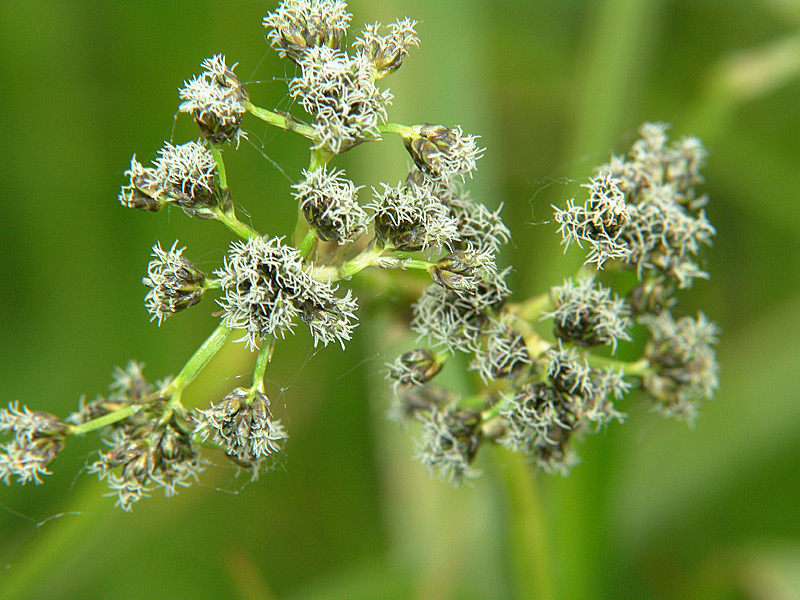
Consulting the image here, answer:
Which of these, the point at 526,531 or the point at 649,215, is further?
the point at 526,531

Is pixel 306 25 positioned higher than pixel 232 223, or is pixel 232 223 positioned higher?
pixel 306 25

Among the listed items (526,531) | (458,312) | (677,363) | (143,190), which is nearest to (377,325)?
(526,531)

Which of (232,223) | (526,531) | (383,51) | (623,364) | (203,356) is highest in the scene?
(383,51)

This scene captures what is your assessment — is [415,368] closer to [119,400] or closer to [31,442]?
[119,400]

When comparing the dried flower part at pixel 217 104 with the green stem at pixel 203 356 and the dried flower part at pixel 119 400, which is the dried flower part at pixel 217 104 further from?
the dried flower part at pixel 119 400

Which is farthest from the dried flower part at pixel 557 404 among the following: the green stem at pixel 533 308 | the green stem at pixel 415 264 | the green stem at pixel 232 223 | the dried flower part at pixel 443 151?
the green stem at pixel 232 223

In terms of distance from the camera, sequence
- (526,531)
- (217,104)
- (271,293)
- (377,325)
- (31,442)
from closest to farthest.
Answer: (271,293) < (217,104) < (31,442) < (526,531) < (377,325)

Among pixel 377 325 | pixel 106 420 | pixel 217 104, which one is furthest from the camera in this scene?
pixel 377 325
